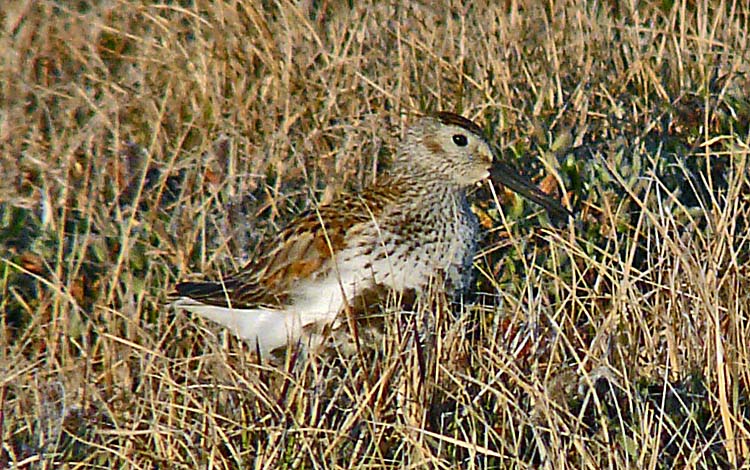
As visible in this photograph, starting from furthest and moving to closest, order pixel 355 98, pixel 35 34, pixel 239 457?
pixel 35 34 < pixel 355 98 < pixel 239 457

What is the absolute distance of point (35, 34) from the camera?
23.4ft

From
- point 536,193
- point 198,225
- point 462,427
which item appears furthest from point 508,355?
point 198,225

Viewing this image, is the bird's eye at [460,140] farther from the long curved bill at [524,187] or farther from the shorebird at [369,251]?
the long curved bill at [524,187]

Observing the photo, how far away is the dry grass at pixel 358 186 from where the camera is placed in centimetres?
409

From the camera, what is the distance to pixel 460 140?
5.41m

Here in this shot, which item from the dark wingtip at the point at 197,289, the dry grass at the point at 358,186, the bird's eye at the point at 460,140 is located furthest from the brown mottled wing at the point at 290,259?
the bird's eye at the point at 460,140

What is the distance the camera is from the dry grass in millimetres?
4094

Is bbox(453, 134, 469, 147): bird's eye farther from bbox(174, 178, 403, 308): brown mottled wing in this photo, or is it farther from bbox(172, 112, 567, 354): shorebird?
bbox(174, 178, 403, 308): brown mottled wing

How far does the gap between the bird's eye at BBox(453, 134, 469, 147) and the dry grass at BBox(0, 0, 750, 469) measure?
308mm

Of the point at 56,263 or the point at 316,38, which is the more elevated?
the point at 316,38

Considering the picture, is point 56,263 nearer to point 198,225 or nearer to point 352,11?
point 198,225

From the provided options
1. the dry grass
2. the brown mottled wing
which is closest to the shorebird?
the brown mottled wing

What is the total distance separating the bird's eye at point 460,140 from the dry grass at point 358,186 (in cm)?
31

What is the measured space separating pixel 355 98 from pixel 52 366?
207 cm
